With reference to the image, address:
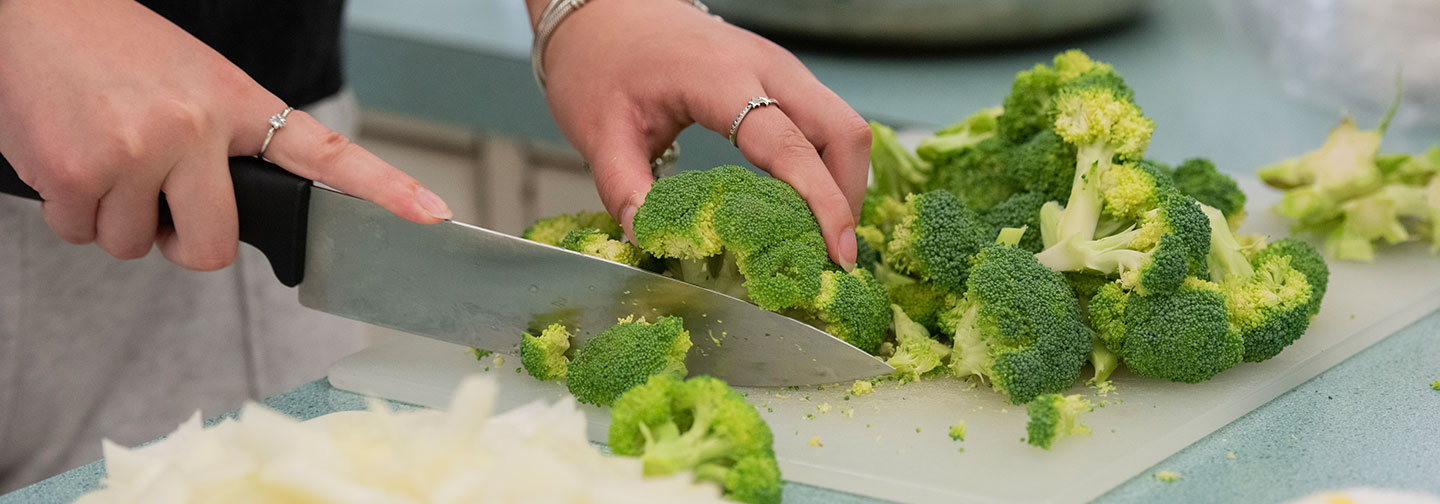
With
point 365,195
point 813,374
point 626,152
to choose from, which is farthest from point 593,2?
point 813,374

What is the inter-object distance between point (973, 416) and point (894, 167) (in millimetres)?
391

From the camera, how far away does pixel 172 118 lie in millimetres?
985

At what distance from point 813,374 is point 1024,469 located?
21 centimetres

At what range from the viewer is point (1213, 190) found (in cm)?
122

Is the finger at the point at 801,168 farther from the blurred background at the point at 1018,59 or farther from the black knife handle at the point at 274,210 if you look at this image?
the blurred background at the point at 1018,59

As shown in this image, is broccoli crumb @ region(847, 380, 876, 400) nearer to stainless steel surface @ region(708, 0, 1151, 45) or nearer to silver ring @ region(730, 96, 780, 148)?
silver ring @ region(730, 96, 780, 148)

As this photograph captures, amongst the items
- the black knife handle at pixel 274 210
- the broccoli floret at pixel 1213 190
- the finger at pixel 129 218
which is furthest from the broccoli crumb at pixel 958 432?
the finger at pixel 129 218

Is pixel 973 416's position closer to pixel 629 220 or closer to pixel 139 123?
pixel 629 220

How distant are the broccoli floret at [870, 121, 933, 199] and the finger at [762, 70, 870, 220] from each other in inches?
5.1

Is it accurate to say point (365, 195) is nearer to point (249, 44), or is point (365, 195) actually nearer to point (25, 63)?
point (25, 63)

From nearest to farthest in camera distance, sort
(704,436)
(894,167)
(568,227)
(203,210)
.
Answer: (704,436)
(203,210)
(568,227)
(894,167)

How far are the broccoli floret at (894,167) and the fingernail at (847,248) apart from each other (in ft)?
0.76

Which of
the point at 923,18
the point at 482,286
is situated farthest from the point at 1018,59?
the point at 482,286

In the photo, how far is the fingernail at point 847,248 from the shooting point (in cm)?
106
